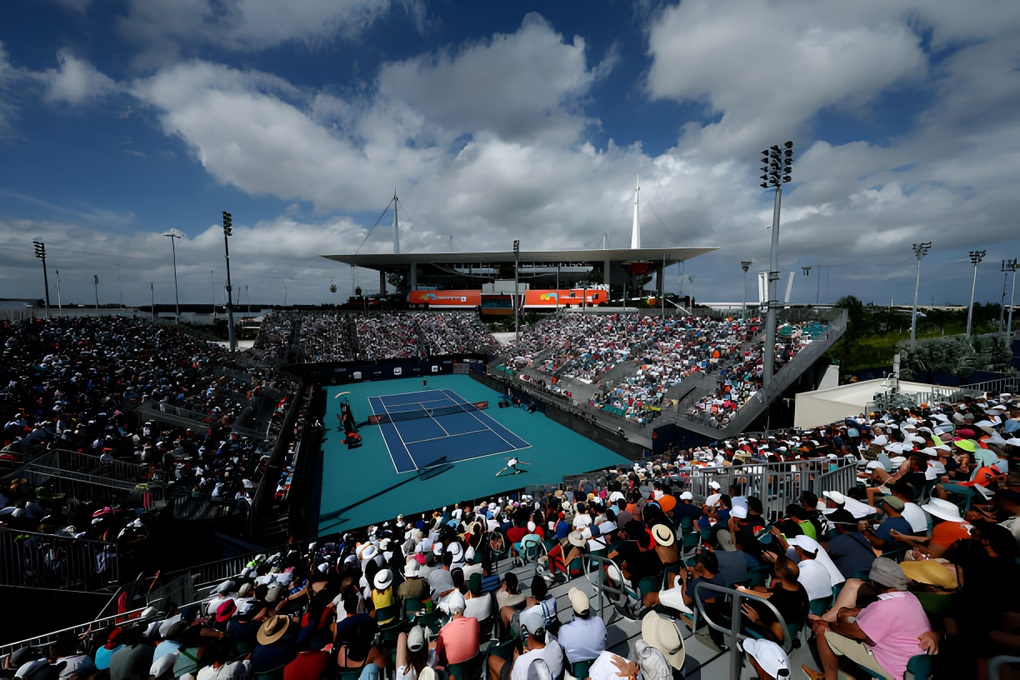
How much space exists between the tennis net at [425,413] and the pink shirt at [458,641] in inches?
983

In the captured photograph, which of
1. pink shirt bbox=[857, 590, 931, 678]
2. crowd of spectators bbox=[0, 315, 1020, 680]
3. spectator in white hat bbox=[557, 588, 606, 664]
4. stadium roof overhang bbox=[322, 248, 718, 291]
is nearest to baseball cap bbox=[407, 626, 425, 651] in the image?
crowd of spectators bbox=[0, 315, 1020, 680]

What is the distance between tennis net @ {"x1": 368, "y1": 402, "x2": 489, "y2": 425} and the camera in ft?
93.4

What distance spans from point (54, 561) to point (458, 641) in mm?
9405

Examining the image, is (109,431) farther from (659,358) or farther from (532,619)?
(659,358)

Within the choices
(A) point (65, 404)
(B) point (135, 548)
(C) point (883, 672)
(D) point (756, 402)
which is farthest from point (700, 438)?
(A) point (65, 404)

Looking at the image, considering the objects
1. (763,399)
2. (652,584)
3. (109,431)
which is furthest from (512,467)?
(652,584)

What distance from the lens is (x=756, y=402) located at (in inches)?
753

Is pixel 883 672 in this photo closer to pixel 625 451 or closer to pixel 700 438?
pixel 700 438

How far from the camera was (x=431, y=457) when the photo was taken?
71.4ft

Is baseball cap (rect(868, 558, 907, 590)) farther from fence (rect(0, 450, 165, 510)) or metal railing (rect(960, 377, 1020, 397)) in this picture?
metal railing (rect(960, 377, 1020, 397))

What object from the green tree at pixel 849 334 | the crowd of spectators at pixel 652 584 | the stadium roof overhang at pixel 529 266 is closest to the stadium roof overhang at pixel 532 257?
the stadium roof overhang at pixel 529 266

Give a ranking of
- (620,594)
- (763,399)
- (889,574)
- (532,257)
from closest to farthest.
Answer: (889,574) < (620,594) < (763,399) < (532,257)

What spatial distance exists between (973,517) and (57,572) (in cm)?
1464

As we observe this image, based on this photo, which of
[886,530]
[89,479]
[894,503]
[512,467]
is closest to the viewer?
[886,530]
